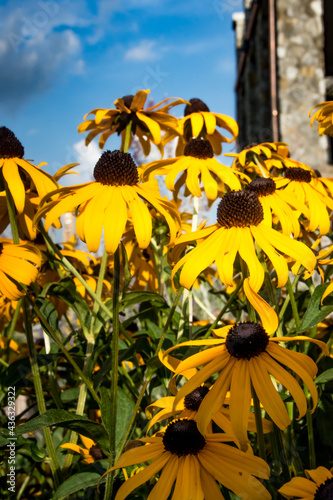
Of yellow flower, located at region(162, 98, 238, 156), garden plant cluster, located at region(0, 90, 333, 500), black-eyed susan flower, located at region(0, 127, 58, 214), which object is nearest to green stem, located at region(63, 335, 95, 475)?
garden plant cluster, located at region(0, 90, 333, 500)

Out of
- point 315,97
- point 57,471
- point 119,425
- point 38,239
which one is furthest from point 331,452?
point 315,97

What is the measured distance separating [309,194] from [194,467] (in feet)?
2.53

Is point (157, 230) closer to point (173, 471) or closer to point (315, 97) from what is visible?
point (173, 471)

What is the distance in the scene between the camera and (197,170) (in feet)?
4.18

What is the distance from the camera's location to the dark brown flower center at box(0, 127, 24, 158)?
1.08 metres

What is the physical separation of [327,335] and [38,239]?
842mm

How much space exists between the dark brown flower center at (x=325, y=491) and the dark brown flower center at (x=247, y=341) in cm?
20

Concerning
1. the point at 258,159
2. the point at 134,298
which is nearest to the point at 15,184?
the point at 134,298

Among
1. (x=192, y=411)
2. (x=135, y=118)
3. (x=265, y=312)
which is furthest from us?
(x=135, y=118)

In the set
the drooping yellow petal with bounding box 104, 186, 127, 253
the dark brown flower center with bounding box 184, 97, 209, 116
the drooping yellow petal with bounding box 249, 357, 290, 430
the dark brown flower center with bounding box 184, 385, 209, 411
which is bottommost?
the dark brown flower center with bounding box 184, 385, 209, 411

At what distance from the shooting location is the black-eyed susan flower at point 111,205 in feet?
2.85

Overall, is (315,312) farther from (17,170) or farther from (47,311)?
(17,170)

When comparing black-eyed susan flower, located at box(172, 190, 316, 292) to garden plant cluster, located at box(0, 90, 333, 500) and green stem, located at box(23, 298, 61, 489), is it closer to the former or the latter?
garden plant cluster, located at box(0, 90, 333, 500)

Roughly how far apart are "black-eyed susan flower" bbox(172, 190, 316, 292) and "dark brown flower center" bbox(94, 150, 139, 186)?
163 mm
